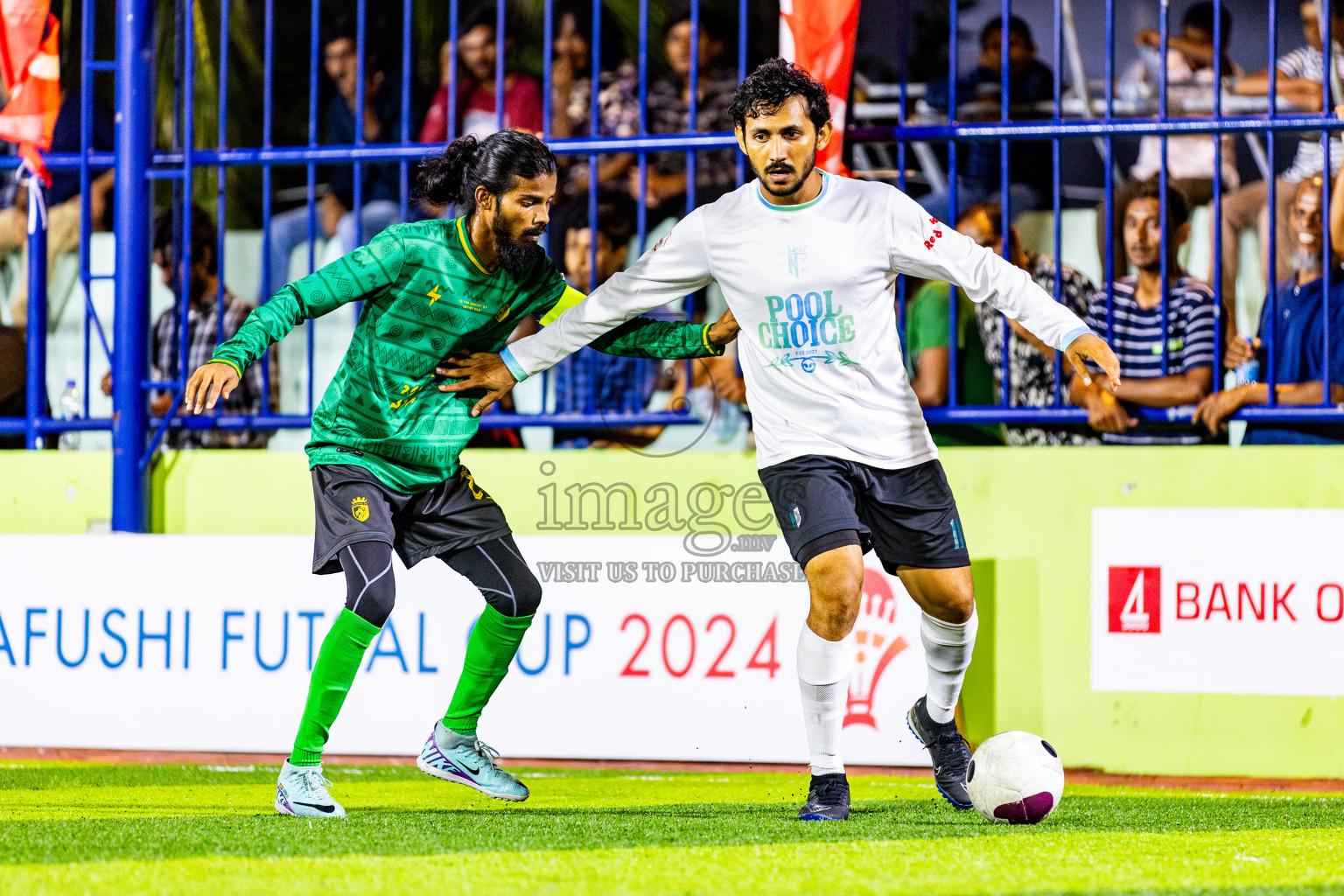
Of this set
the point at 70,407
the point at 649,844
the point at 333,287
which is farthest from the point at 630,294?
the point at 70,407

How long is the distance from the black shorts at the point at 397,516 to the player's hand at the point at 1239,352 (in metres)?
2.93

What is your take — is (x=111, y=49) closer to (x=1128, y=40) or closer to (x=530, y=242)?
(x=530, y=242)

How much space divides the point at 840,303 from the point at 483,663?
5.09ft

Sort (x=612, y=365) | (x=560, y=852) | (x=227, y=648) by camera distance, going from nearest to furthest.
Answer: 1. (x=560, y=852)
2. (x=227, y=648)
3. (x=612, y=365)

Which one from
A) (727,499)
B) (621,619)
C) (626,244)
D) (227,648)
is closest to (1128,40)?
(626,244)

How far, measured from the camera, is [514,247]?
4.42 m

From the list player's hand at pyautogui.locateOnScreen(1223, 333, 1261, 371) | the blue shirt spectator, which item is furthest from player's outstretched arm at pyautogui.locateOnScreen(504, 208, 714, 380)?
the blue shirt spectator

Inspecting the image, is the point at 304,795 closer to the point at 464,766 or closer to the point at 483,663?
the point at 464,766

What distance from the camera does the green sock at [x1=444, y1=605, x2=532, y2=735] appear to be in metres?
4.61

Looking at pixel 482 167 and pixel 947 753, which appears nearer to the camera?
pixel 482 167

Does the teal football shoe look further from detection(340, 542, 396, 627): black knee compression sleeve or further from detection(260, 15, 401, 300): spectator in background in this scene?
detection(260, 15, 401, 300): spectator in background

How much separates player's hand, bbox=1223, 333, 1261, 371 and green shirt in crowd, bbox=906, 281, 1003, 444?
0.92 meters

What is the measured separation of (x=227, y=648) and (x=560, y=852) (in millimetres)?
2801

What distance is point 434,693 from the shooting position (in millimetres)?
5762
